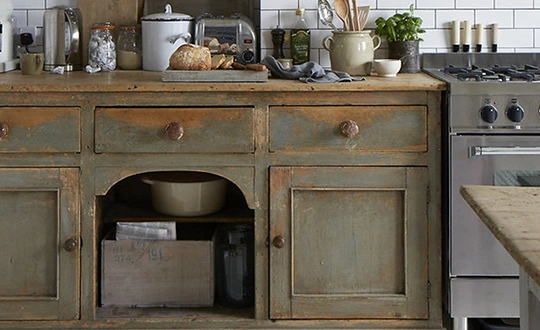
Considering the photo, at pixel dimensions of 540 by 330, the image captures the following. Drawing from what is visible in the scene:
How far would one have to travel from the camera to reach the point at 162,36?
146 inches

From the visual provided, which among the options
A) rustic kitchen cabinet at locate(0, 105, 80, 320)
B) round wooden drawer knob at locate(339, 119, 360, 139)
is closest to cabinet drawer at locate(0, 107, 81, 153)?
rustic kitchen cabinet at locate(0, 105, 80, 320)

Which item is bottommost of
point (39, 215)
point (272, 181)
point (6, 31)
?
point (39, 215)

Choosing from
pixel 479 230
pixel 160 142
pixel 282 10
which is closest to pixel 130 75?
pixel 160 142

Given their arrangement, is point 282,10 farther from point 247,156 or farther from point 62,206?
point 62,206

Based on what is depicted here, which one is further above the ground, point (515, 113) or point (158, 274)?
point (515, 113)

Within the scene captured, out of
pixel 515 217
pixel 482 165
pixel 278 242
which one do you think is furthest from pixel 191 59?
pixel 515 217

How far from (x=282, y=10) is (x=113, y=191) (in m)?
1.09

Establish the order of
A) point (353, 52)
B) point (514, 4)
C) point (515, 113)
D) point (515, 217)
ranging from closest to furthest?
point (515, 217) → point (515, 113) → point (353, 52) → point (514, 4)

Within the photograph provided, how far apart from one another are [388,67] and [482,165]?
58 cm

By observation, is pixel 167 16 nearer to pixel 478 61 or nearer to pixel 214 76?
pixel 214 76

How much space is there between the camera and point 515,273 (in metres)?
3.16

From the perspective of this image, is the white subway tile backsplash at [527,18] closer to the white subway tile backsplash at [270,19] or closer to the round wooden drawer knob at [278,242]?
the white subway tile backsplash at [270,19]

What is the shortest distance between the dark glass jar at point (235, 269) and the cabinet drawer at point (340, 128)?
0.46 meters

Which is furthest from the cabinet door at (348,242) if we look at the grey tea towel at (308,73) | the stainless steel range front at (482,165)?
the grey tea towel at (308,73)
